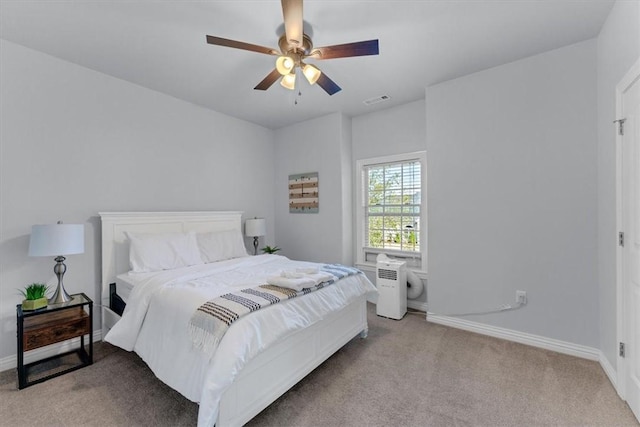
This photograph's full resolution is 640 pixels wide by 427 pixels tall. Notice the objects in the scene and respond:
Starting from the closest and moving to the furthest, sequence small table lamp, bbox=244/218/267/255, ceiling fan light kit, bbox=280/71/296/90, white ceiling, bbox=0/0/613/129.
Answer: white ceiling, bbox=0/0/613/129 → ceiling fan light kit, bbox=280/71/296/90 → small table lamp, bbox=244/218/267/255

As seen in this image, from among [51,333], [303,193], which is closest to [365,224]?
[303,193]

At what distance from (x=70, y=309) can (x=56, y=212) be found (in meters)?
0.92

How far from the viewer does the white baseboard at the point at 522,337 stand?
2502 mm

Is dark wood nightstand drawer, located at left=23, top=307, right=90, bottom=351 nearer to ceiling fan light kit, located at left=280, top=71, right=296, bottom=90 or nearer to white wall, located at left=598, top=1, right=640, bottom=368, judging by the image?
ceiling fan light kit, located at left=280, top=71, right=296, bottom=90

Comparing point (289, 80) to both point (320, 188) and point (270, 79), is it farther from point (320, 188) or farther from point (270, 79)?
→ point (320, 188)

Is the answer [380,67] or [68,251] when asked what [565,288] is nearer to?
[380,67]

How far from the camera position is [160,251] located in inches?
117

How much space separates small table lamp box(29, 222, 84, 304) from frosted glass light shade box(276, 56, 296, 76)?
2152 mm

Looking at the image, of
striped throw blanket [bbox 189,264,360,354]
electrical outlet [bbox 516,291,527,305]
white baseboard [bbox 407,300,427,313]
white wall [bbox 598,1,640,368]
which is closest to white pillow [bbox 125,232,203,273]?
striped throw blanket [bbox 189,264,360,354]

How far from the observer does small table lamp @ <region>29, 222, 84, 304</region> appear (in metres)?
2.25

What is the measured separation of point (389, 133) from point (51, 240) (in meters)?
3.83

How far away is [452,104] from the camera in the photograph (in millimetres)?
3193

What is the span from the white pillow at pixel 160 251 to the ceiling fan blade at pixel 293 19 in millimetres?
2360

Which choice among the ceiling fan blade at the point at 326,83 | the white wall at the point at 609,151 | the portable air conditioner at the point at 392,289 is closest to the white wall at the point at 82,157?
the ceiling fan blade at the point at 326,83
